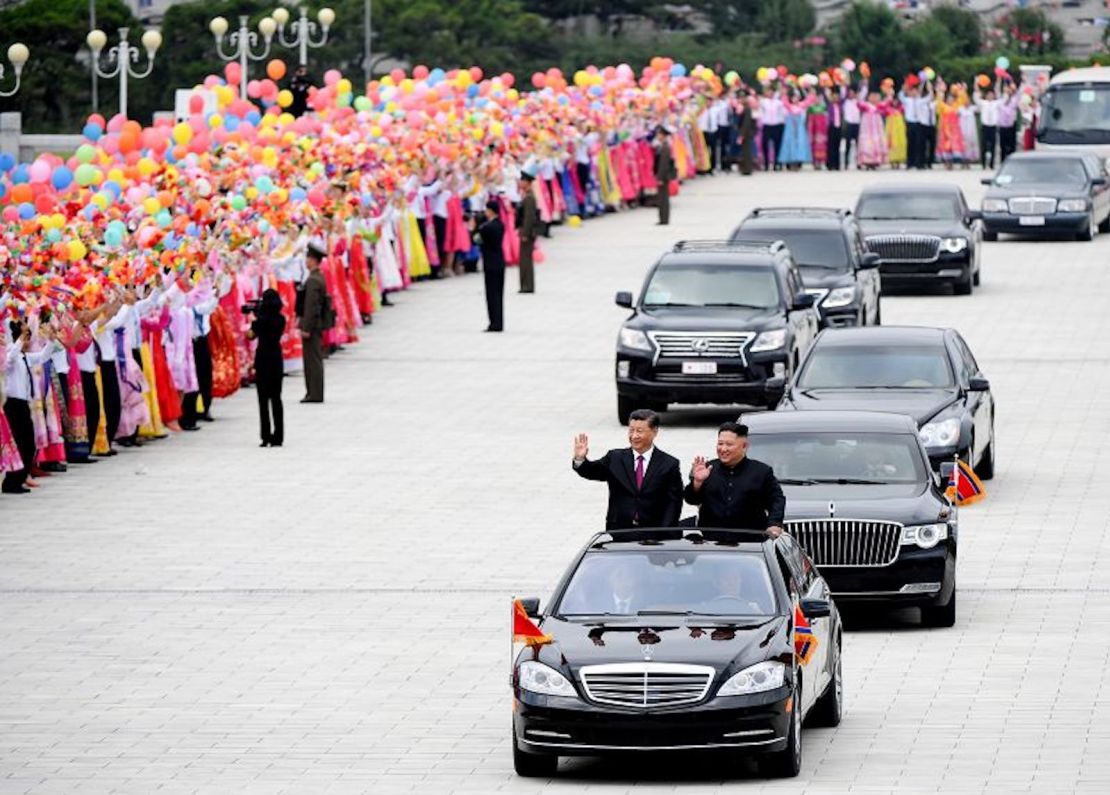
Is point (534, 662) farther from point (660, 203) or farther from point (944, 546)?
point (660, 203)

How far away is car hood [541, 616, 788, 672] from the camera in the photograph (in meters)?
15.5

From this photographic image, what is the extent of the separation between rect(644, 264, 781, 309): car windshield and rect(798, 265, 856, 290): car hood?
354 cm

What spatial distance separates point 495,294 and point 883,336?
13.0m

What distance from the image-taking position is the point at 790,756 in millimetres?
15664

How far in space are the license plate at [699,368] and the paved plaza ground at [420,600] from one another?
632 millimetres

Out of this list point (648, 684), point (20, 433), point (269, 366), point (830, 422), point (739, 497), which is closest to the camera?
point (648, 684)

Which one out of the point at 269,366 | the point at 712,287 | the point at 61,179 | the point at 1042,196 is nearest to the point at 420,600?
the point at 269,366

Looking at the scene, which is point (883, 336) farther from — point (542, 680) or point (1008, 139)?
point (1008, 139)

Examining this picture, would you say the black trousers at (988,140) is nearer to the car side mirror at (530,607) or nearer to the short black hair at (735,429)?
the short black hair at (735,429)

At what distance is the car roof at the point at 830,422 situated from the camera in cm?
2181

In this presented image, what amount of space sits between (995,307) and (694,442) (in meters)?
12.9

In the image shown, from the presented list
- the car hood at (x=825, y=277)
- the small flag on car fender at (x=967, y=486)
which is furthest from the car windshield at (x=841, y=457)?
the car hood at (x=825, y=277)

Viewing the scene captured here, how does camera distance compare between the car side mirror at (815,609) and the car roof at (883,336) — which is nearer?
the car side mirror at (815,609)

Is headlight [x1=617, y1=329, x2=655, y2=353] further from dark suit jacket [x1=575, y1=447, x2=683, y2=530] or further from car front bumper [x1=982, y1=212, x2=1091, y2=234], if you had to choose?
car front bumper [x1=982, y1=212, x2=1091, y2=234]
